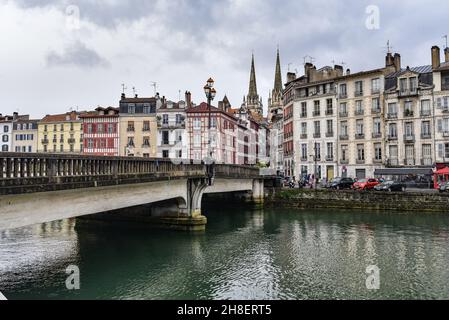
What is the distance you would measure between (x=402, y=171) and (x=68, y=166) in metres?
43.1

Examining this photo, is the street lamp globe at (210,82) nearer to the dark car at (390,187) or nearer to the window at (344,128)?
the dark car at (390,187)

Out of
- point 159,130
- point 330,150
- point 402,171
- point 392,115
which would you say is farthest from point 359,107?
point 159,130

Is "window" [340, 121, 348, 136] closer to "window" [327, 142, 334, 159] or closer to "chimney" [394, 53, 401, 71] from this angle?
"window" [327, 142, 334, 159]

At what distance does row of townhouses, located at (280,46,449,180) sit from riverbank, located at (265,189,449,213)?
6191 millimetres

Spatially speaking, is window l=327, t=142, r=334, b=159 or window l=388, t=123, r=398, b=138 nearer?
window l=388, t=123, r=398, b=138

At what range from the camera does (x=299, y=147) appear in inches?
2365

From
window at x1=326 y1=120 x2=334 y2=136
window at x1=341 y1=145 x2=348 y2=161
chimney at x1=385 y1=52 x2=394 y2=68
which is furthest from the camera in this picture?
window at x1=326 y1=120 x2=334 y2=136

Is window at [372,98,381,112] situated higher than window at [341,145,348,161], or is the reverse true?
window at [372,98,381,112]

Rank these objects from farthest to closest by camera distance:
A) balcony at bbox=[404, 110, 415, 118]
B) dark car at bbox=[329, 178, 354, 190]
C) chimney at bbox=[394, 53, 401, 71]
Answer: chimney at bbox=[394, 53, 401, 71] < balcony at bbox=[404, 110, 415, 118] < dark car at bbox=[329, 178, 354, 190]

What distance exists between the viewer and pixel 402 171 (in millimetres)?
49062

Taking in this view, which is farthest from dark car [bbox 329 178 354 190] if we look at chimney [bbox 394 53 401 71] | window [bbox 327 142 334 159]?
chimney [bbox 394 53 401 71]

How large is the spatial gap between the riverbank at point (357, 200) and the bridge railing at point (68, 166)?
78.5 ft

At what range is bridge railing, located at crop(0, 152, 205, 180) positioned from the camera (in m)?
13.1
